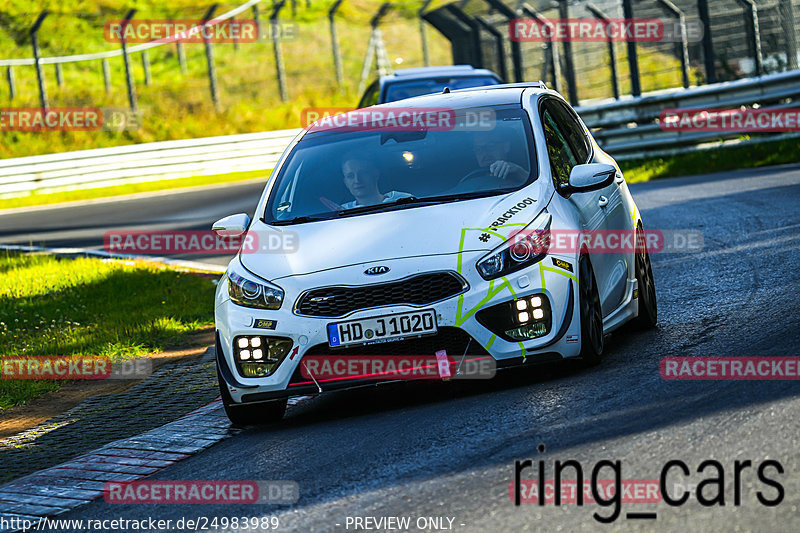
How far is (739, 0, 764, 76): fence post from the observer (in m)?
20.7

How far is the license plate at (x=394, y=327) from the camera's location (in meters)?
6.42

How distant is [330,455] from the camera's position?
5887mm

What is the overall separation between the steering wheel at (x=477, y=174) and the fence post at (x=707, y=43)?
46.3ft

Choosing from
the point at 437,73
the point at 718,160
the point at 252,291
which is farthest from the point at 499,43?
the point at 252,291

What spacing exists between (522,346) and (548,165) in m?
1.33

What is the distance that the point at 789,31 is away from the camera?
2139 centimetres

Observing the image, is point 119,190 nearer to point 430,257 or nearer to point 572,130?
point 572,130

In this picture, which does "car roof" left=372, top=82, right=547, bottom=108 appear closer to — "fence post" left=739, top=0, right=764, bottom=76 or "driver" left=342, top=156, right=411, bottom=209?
"driver" left=342, top=156, right=411, bottom=209

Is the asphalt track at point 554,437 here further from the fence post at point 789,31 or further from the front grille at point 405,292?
the fence post at point 789,31

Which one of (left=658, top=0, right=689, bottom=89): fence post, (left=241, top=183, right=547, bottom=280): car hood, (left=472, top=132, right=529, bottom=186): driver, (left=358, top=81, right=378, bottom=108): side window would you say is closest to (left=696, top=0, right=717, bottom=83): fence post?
(left=658, top=0, right=689, bottom=89): fence post

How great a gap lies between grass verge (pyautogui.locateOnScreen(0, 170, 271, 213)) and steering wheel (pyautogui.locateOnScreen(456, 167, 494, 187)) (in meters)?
21.6

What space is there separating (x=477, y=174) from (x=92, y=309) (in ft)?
19.6

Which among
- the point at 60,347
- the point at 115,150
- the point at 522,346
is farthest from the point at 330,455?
the point at 115,150
